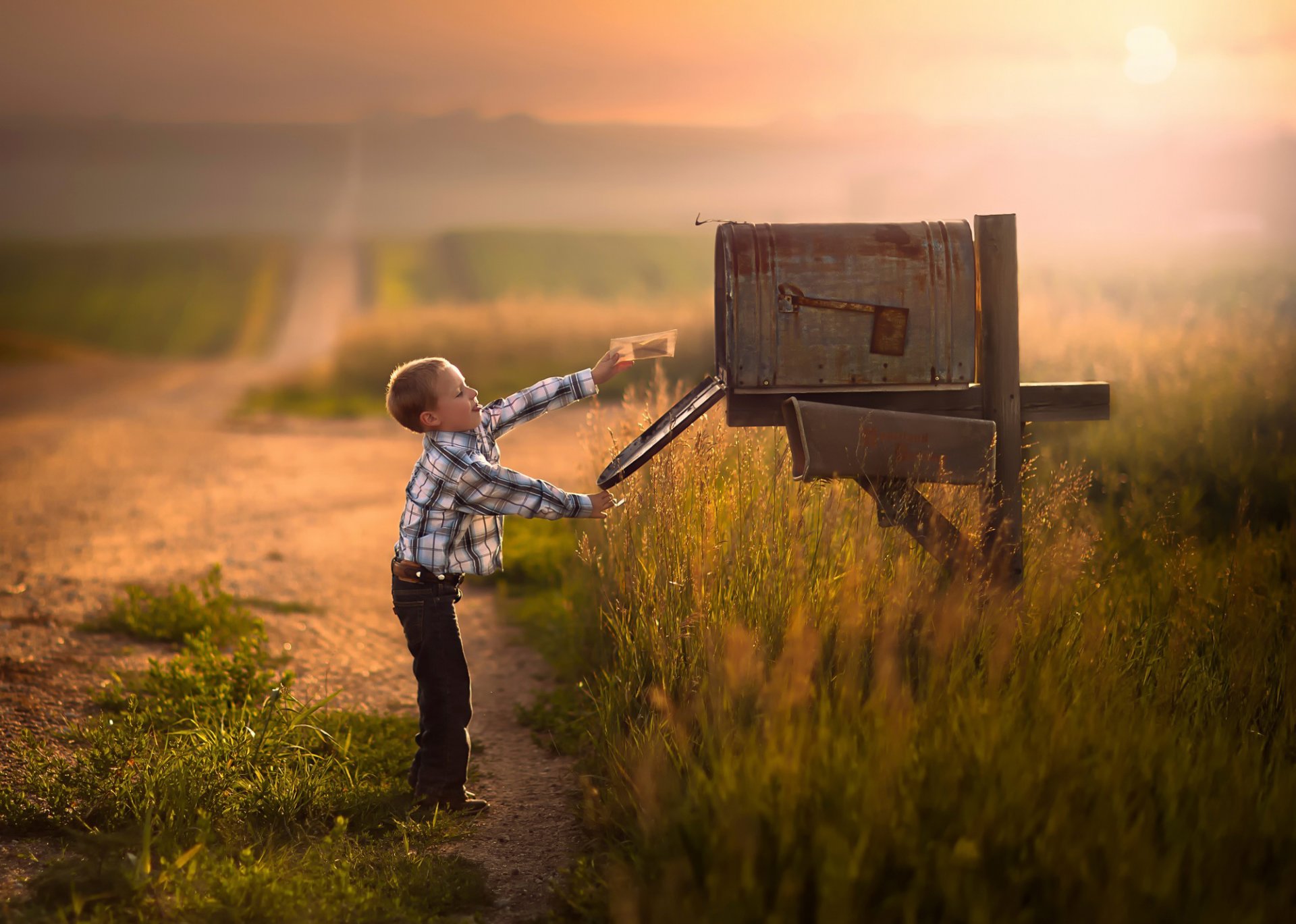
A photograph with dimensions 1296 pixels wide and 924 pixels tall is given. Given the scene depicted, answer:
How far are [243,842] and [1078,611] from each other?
3071 mm

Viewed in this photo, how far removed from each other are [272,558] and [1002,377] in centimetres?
585

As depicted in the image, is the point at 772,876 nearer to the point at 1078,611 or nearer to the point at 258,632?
the point at 1078,611

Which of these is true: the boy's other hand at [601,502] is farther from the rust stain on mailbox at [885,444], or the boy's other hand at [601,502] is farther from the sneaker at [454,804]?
the sneaker at [454,804]

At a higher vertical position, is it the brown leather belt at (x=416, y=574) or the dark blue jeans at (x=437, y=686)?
the brown leather belt at (x=416, y=574)

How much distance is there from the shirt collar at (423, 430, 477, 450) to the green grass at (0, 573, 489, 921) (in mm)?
1223

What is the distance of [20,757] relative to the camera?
4.11m

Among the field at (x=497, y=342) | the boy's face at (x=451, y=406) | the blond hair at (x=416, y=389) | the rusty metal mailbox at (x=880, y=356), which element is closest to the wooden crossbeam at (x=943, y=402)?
the rusty metal mailbox at (x=880, y=356)

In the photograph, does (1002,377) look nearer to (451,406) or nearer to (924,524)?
(924,524)

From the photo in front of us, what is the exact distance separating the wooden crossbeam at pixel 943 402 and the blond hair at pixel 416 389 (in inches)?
40.2

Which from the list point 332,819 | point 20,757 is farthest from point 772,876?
point 20,757

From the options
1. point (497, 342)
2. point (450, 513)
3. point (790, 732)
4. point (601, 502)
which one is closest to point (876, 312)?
point (601, 502)

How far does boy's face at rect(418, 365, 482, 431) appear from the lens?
11.6 ft

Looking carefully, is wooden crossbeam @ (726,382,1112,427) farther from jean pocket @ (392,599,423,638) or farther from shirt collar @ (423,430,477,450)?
jean pocket @ (392,599,423,638)

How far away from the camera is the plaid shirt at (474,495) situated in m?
3.55
